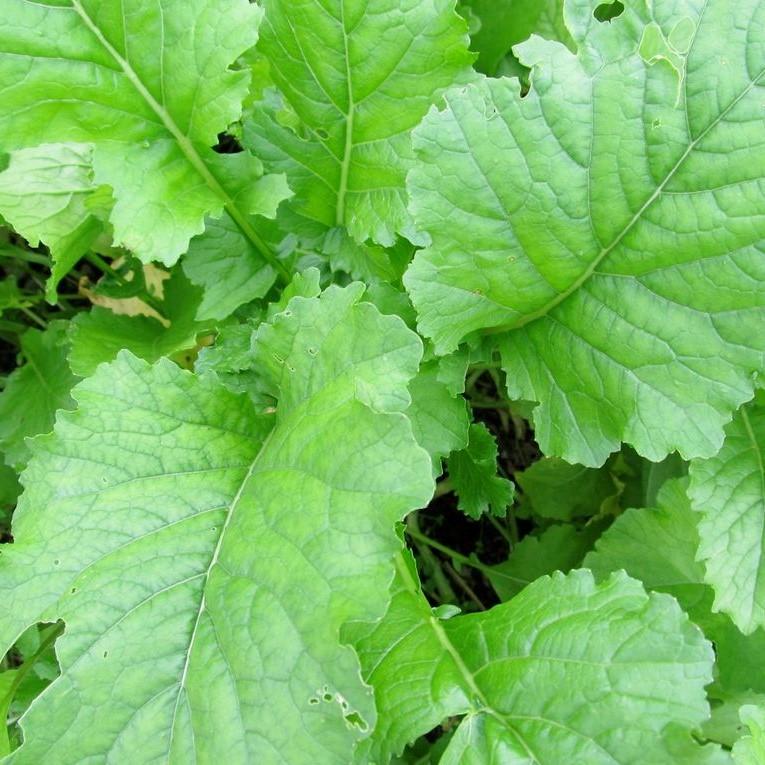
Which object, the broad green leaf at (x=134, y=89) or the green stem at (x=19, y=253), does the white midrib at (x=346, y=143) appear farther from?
the green stem at (x=19, y=253)

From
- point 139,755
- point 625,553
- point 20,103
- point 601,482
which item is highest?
point 20,103

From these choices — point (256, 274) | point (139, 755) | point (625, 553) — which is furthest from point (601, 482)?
point (139, 755)

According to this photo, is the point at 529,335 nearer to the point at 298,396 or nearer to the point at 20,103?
the point at 298,396

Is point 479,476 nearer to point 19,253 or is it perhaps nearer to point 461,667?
point 461,667

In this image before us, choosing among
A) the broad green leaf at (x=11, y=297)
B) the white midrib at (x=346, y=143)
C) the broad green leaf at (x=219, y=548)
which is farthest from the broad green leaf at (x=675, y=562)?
the broad green leaf at (x=11, y=297)

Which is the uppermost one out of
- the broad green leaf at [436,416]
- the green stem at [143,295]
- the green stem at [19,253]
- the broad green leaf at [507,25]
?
Result: the broad green leaf at [507,25]

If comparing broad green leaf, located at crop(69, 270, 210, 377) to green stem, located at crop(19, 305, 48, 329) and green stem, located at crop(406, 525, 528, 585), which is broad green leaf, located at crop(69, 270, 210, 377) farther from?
green stem, located at crop(406, 525, 528, 585)
